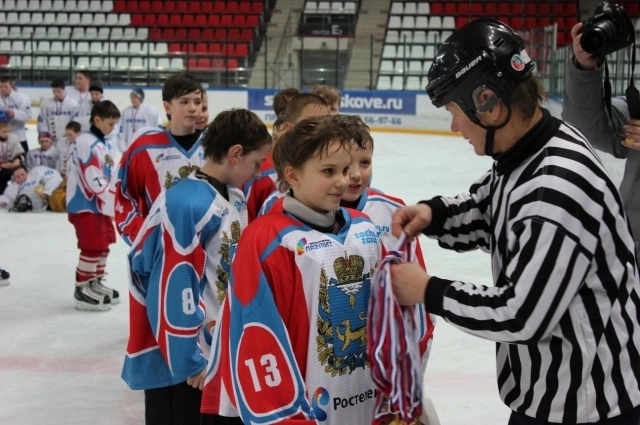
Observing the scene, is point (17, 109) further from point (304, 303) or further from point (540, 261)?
point (540, 261)

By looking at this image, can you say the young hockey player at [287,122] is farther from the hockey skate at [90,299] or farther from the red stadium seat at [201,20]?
the red stadium seat at [201,20]

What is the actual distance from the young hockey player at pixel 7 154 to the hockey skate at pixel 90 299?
4.64m

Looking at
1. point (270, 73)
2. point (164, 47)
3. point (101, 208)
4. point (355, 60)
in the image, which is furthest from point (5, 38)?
point (101, 208)

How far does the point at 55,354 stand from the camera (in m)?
4.66

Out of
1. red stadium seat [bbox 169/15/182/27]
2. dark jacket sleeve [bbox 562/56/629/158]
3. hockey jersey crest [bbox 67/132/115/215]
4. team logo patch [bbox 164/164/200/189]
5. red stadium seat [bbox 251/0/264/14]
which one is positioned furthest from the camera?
red stadium seat [bbox 251/0/264/14]

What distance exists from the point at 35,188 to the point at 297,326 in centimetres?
792

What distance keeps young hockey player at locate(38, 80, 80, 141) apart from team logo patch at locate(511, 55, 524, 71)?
10199mm

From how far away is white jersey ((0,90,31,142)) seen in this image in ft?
37.0

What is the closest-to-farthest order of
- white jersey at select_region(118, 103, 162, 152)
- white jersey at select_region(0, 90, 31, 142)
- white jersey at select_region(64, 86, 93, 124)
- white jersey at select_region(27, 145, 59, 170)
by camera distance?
white jersey at select_region(27, 145, 59, 170) → white jersey at select_region(118, 103, 162, 152) → white jersey at select_region(64, 86, 93, 124) → white jersey at select_region(0, 90, 31, 142)

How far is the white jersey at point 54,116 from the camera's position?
439 inches

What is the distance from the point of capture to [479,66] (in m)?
1.60

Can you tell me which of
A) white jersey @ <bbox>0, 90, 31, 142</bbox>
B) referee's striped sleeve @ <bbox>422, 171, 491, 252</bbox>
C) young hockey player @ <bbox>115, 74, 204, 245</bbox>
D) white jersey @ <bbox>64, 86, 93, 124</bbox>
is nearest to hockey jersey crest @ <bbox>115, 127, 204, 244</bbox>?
young hockey player @ <bbox>115, 74, 204, 245</bbox>

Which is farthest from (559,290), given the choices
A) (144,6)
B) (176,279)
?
(144,6)

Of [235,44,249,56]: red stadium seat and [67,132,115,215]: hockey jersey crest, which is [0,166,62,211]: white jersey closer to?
[67,132,115,215]: hockey jersey crest
